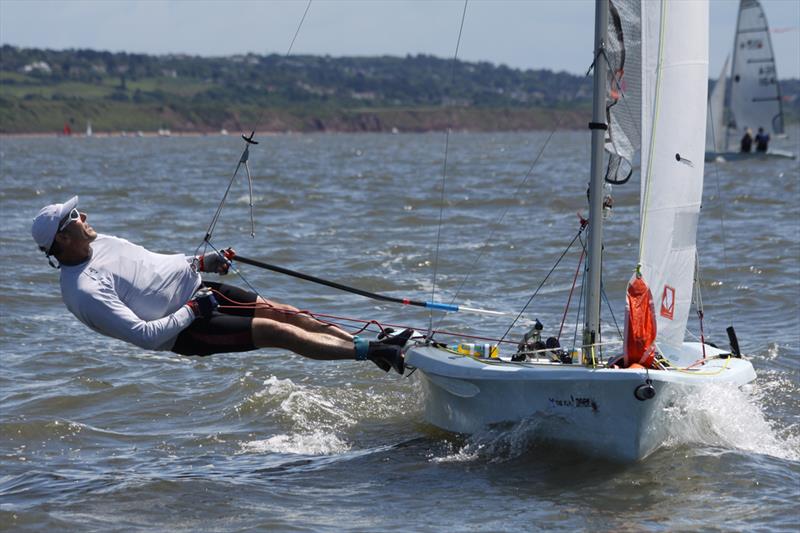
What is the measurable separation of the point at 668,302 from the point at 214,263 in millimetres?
2720

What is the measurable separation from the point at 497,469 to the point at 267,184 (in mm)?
27487

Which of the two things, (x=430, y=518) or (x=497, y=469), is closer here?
(x=430, y=518)

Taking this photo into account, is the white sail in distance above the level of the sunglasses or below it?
above

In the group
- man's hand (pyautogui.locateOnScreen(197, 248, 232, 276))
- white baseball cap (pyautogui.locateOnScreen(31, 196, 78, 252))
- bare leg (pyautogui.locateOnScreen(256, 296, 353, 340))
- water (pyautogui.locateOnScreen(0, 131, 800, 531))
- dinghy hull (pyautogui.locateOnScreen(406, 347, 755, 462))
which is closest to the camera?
water (pyautogui.locateOnScreen(0, 131, 800, 531))

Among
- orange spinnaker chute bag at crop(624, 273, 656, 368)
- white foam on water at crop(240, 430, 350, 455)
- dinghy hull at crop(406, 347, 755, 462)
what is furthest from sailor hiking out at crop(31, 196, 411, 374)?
orange spinnaker chute bag at crop(624, 273, 656, 368)

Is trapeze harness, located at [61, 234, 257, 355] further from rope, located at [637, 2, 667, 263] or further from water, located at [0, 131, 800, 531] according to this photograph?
rope, located at [637, 2, 667, 263]

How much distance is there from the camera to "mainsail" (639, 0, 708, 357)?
23.0 feet

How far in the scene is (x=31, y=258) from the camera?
16688 millimetres

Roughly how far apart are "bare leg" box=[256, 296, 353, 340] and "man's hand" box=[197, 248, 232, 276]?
329 mm

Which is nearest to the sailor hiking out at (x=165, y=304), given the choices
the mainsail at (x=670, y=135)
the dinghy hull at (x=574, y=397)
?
the dinghy hull at (x=574, y=397)

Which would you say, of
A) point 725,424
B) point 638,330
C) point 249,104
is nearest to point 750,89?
point 725,424

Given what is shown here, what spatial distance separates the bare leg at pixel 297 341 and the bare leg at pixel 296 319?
128mm

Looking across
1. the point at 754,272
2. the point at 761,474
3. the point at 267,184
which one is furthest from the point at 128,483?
the point at 267,184

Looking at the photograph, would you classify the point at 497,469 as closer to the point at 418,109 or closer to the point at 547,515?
the point at 547,515
